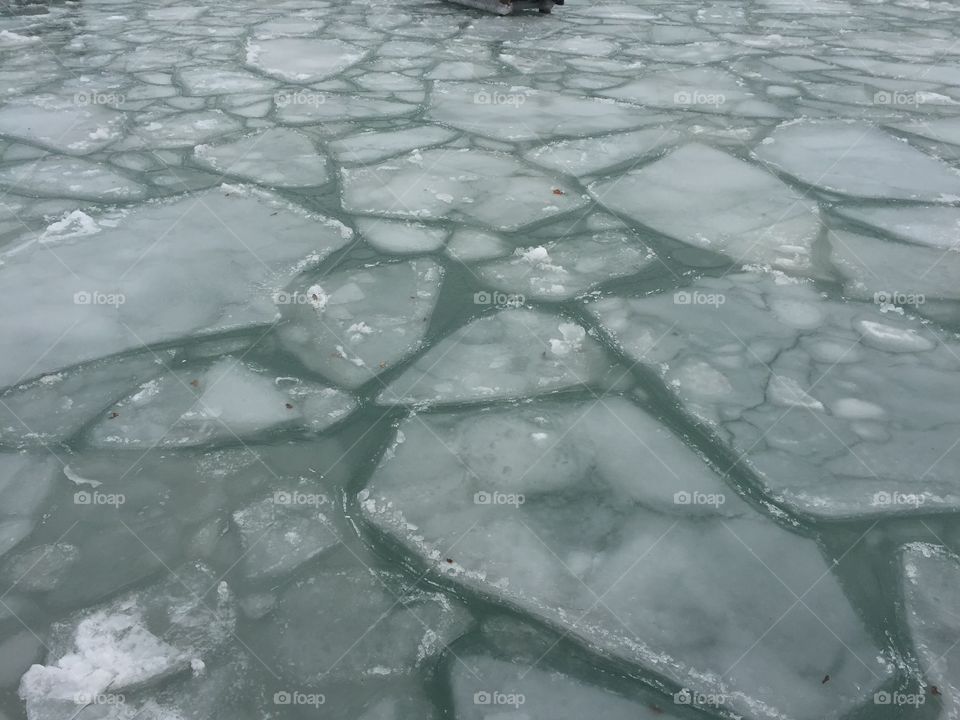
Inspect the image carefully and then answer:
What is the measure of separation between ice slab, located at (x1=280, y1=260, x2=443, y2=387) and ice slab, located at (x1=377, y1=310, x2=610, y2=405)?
119 millimetres

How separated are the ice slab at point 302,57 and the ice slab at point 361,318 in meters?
2.70

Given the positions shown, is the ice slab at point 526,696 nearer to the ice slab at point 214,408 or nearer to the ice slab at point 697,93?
the ice slab at point 214,408

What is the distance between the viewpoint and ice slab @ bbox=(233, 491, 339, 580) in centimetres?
173

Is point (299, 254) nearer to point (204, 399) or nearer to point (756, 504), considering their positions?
point (204, 399)

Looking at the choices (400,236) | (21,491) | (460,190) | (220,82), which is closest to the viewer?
(21,491)

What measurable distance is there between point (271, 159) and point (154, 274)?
45.8 inches

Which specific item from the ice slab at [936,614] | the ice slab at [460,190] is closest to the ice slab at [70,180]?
the ice slab at [460,190]

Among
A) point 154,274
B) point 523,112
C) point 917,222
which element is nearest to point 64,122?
point 154,274

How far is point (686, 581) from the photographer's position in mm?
1721

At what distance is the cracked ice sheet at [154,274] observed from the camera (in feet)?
8.11

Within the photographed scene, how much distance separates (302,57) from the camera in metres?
5.39

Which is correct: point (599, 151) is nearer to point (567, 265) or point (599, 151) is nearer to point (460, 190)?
point (460, 190)

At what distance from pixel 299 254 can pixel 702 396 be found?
5.25 feet

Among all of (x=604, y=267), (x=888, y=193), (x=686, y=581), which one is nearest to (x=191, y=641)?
(x=686, y=581)
